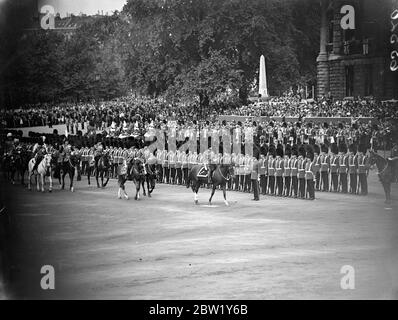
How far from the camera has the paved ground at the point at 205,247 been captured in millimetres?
16328

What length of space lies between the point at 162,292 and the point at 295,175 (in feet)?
46.4

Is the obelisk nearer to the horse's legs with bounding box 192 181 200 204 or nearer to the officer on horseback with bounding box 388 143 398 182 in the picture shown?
the horse's legs with bounding box 192 181 200 204

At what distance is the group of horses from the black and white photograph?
0.07 meters

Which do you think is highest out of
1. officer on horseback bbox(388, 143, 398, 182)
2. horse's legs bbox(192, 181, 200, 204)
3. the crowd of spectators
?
the crowd of spectators

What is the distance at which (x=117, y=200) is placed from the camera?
3011 cm

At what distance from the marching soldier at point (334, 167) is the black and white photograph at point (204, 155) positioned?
0.08 m

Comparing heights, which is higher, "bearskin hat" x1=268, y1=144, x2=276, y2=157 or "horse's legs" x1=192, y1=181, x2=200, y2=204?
"bearskin hat" x1=268, y1=144, x2=276, y2=157

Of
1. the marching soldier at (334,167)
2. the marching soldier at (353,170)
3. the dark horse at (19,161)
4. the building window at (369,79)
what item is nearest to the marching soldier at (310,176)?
the marching soldier at (334,167)

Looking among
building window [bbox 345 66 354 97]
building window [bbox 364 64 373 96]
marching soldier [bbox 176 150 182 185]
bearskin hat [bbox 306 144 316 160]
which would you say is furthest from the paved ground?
building window [bbox 345 66 354 97]

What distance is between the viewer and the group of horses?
26016mm

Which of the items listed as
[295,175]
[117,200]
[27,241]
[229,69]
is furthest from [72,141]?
[27,241]

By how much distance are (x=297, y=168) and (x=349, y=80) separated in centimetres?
1531

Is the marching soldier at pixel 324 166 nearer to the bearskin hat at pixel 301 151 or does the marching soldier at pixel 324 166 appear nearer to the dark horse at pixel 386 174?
the bearskin hat at pixel 301 151

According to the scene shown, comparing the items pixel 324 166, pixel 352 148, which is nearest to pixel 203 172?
pixel 324 166
